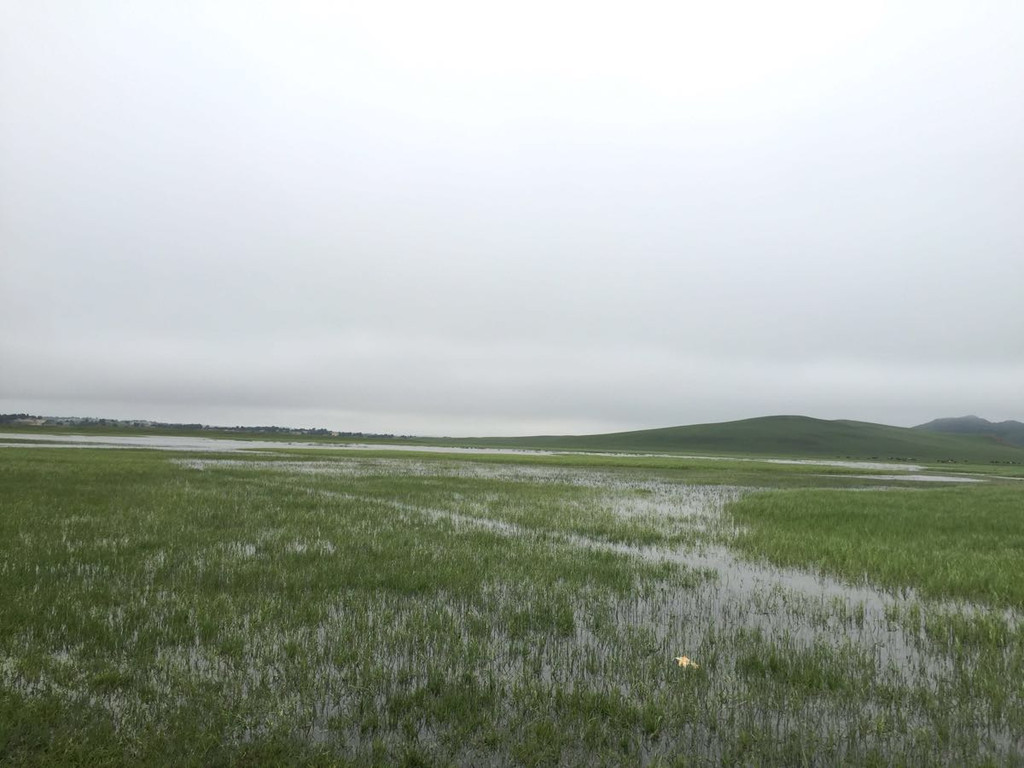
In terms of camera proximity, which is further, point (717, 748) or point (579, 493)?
point (579, 493)

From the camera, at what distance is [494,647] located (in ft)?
25.7

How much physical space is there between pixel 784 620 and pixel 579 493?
21988 millimetres

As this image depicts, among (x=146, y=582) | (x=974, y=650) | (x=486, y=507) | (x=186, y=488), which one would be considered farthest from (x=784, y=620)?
(x=186, y=488)

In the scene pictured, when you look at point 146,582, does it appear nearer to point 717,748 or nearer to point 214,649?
point 214,649

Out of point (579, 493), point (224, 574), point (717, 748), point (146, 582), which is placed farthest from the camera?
point (579, 493)

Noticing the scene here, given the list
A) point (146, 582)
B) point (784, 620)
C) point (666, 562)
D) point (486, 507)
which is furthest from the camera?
point (486, 507)

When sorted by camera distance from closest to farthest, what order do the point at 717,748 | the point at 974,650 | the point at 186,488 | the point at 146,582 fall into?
the point at 717,748 → the point at 974,650 → the point at 146,582 → the point at 186,488

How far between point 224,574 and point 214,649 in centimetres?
420

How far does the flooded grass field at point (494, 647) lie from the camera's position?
5406mm

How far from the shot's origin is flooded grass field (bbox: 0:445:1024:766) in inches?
213

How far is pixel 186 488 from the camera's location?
1030 inches

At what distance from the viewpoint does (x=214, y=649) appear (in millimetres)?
7324

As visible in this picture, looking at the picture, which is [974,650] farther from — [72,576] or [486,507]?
[486,507]

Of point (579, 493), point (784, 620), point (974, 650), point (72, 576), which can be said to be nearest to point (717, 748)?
point (784, 620)
